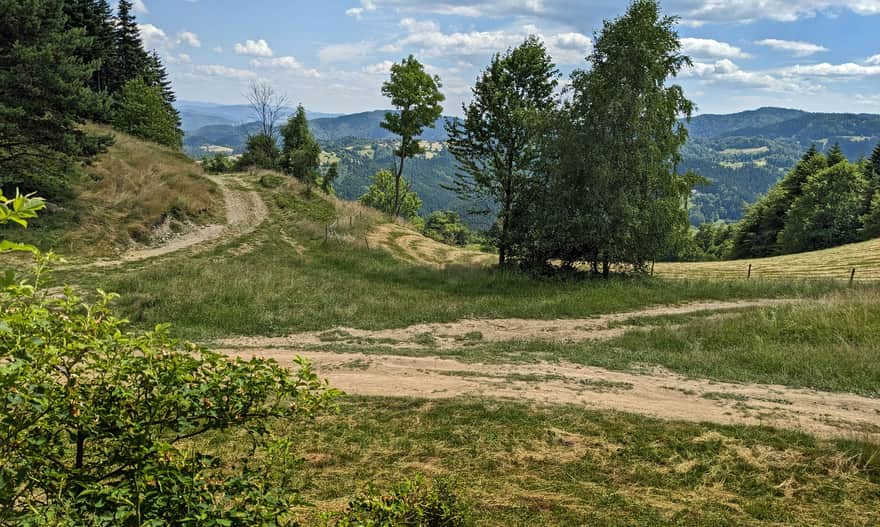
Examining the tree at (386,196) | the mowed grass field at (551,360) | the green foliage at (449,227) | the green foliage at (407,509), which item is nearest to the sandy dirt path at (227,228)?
the mowed grass field at (551,360)

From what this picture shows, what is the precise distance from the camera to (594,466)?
6051 millimetres

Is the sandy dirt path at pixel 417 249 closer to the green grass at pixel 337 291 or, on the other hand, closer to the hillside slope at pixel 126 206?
the green grass at pixel 337 291

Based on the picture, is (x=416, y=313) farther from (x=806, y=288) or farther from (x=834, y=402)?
(x=806, y=288)

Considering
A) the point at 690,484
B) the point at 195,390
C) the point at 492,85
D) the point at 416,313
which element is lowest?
the point at 416,313

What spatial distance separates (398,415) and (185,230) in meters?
24.3

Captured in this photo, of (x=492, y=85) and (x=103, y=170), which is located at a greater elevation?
(x=492, y=85)

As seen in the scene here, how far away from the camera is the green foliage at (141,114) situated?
44.2m

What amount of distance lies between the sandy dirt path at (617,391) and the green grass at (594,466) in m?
0.87

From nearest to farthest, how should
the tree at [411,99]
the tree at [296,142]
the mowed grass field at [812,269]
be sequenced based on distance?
the mowed grass field at [812,269]
the tree at [411,99]
the tree at [296,142]

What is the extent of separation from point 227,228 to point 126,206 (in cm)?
518

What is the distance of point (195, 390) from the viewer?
3.03 meters

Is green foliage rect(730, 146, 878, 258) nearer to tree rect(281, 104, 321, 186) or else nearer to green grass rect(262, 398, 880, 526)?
tree rect(281, 104, 321, 186)

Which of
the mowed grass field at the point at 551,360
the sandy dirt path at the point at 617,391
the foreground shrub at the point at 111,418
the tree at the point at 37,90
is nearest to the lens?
the foreground shrub at the point at 111,418

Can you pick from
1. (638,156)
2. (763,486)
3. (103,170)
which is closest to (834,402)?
(763,486)
